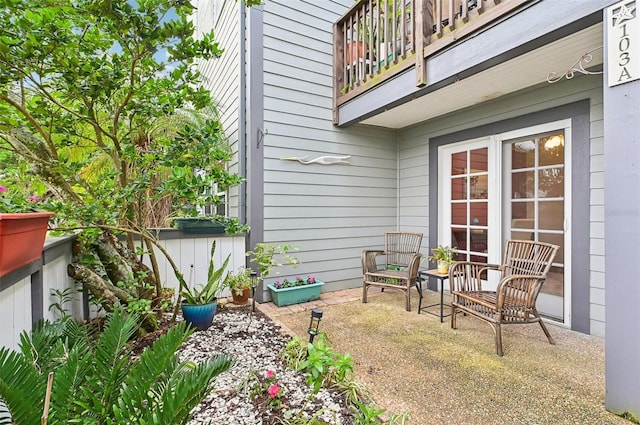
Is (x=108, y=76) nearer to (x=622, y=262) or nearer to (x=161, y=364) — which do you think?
(x=161, y=364)

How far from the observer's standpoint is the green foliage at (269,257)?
11.2 feet

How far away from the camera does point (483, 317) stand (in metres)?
2.47

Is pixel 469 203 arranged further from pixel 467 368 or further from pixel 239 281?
pixel 239 281

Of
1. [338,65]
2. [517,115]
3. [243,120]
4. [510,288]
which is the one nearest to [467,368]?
[510,288]

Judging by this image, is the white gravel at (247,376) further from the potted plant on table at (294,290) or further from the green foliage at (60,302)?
the green foliage at (60,302)

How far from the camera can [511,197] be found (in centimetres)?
343

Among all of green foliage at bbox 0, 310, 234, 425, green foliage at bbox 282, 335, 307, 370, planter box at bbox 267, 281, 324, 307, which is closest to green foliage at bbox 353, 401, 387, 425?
green foliage at bbox 282, 335, 307, 370

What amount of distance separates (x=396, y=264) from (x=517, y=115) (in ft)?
7.67

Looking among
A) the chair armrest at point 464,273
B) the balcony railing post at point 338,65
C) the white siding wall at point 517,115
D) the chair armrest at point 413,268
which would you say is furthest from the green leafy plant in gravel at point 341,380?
the balcony railing post at point 338,65

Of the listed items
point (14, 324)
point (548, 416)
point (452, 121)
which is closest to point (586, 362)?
point (548, 416)

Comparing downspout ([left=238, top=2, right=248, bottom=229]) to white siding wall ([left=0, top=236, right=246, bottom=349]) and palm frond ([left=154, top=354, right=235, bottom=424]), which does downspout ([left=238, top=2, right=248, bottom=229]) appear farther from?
palm frond ([left=154, top=354, right=235, bottom=424])

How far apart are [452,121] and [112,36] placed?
3.71m

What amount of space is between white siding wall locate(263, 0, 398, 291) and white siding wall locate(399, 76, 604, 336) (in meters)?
0.37

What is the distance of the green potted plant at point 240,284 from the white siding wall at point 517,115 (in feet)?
8.44
